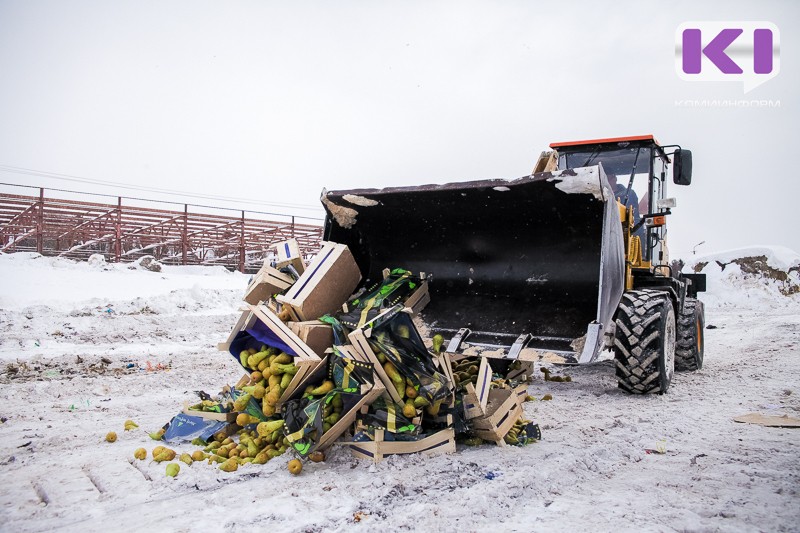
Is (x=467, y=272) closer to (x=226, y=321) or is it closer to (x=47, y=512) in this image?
(x=47, y=512)

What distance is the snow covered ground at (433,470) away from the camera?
239 centimetres

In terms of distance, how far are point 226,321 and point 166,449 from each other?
703 centimetres

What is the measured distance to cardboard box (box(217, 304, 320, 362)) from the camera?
11.1ft

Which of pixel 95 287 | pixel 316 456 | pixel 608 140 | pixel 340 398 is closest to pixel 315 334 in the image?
pixel 340 398

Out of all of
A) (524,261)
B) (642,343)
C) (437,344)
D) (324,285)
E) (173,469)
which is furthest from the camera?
(524,261)

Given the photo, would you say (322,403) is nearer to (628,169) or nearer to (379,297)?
(379,297)

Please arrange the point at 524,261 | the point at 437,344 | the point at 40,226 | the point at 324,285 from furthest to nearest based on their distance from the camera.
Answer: the point at 40,226 → the point at 524,261 → the point at 324,285 → the point at 437,344

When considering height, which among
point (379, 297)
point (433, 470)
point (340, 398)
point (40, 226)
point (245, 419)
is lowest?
point (433, 470)

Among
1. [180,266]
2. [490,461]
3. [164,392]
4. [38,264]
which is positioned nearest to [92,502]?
[490,461]

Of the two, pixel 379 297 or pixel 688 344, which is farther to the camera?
pixel 688 344

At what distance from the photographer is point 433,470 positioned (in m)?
2.97

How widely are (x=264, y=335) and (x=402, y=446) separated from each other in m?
1.25

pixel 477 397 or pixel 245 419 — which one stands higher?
pixel 477 397

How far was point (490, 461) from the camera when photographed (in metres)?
3.13
